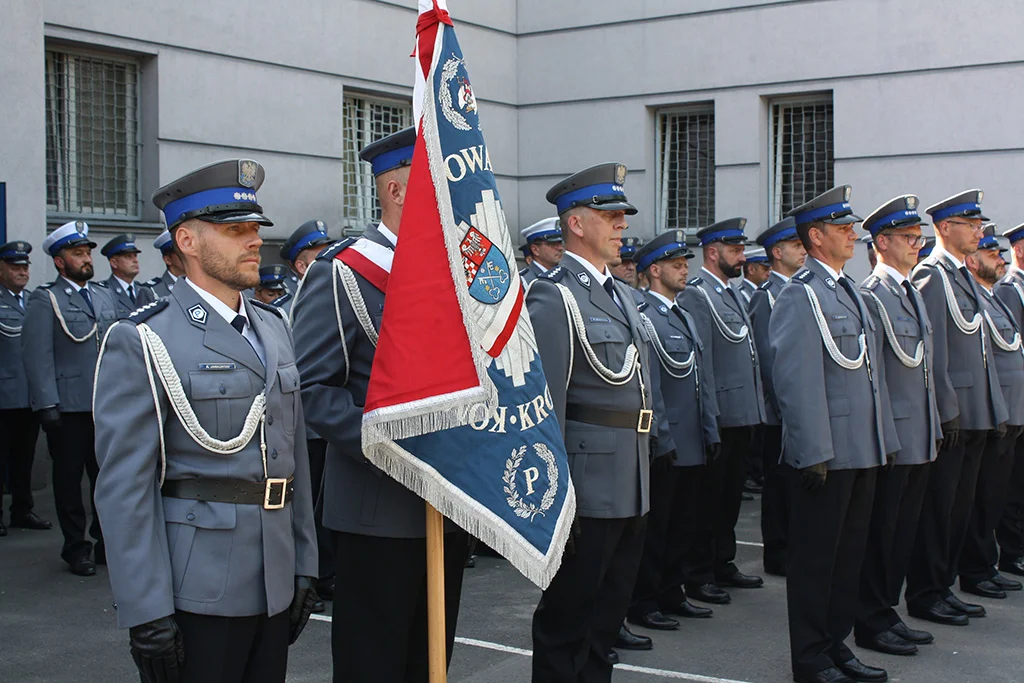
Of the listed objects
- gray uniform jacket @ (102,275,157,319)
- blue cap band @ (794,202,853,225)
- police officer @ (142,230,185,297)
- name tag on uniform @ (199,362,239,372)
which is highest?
blue cap band @ (794,202,853,225)

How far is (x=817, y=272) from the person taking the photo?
19.7 ft

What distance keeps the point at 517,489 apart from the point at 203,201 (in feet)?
4.61

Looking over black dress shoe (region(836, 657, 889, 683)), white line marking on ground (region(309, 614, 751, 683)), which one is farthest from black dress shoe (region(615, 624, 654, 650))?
black dress shoe (region(836, 657, 889, 683))

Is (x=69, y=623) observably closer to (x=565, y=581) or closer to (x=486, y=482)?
(x=565, y=581)

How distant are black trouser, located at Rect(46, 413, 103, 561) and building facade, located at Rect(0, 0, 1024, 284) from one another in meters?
2.04

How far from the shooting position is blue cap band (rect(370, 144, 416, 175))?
4.23 metres

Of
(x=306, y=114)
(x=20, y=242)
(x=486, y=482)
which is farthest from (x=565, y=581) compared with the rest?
(x=306, y=114)

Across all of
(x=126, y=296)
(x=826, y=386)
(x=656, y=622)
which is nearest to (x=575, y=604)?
(x=826, y=386)

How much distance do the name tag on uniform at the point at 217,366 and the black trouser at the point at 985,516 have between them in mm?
5730

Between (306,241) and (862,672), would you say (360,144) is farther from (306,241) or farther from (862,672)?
(862,672)

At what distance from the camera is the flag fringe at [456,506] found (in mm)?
3820

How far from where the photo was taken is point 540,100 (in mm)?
14922

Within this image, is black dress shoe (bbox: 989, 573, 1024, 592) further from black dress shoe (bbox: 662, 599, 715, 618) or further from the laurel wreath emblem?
the laurel wreath emblem

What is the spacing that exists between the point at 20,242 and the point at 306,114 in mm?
3793
